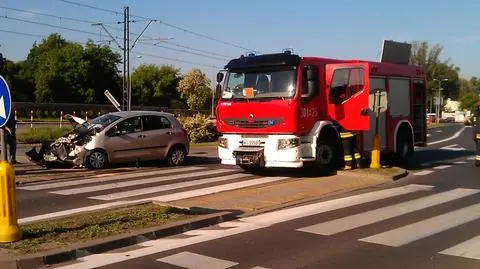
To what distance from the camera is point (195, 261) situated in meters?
6.50

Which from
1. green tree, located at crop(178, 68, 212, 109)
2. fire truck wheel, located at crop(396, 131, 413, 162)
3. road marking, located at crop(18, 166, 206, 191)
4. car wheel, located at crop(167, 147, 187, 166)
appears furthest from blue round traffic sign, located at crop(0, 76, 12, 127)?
green tree, located at crop(178, 68, 212, 109)

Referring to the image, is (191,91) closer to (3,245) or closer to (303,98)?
(303,98)

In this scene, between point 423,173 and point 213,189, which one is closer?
point 213,189

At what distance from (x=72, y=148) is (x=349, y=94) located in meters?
7.39

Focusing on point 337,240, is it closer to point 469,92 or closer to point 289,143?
point 289,143

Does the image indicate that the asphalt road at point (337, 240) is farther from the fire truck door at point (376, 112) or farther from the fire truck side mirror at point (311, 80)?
the fire truck door at point (376, 112)

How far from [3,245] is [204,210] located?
329cm

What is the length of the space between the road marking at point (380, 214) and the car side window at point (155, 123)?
8211 mm

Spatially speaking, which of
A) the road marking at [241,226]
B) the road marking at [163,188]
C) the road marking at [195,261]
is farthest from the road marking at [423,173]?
the road marking at [195,261]

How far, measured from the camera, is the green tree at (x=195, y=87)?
75.3m

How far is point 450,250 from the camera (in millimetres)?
6961

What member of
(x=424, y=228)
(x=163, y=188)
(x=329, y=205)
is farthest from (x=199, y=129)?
(x=424, y=228)

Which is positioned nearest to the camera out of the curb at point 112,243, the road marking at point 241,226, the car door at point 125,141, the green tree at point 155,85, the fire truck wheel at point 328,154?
the curb at point 112,243

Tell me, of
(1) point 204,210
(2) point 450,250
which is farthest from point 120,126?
(2) point 450,250
